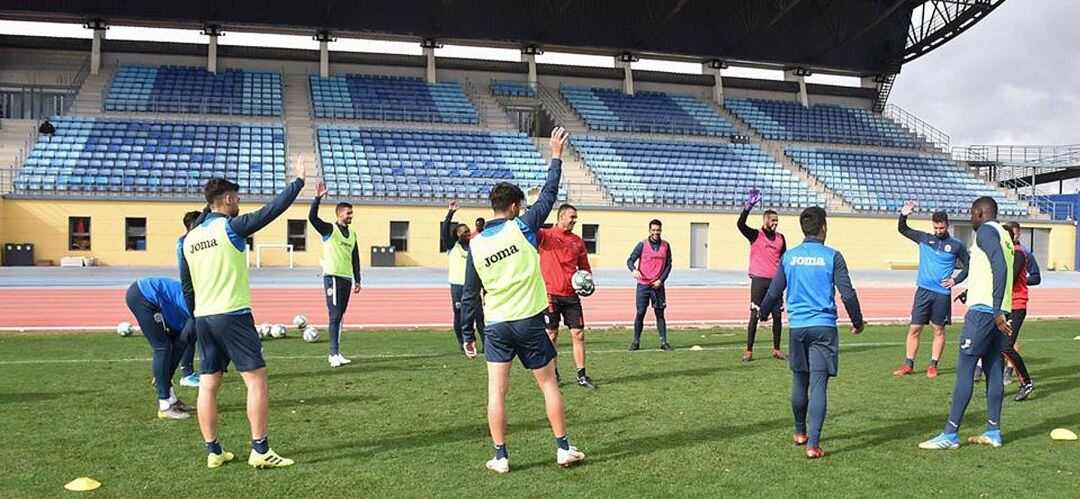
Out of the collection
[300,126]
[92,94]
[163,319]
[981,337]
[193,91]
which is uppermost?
[193,91]

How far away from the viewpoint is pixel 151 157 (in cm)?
3259

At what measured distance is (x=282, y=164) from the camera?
33562 millimetres

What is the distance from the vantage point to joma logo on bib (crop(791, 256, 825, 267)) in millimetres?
6695

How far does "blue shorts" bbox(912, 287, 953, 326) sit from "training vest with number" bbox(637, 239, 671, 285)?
334 cm

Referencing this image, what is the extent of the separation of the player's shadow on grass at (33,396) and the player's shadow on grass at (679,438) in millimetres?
5721

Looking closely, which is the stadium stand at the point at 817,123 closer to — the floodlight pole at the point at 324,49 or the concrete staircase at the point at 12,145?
the floodlight pole at the point at 324,49

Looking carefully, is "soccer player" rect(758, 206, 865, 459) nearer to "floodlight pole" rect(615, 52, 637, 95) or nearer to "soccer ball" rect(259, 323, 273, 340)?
"soccer ball" rect(259, 323, 273, 340)

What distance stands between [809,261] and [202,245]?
4502 mm

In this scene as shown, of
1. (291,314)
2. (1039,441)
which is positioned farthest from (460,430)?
(291,314)

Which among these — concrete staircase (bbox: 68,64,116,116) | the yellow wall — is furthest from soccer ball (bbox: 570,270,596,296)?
concrete staircase (bbox: 68,64,116,116)

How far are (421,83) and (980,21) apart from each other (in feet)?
87.9

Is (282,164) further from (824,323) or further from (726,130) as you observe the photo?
(824,323)

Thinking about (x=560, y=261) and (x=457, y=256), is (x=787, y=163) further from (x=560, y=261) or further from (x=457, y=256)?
(x=560, y=261)

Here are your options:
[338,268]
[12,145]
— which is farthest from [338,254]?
[12,145]
